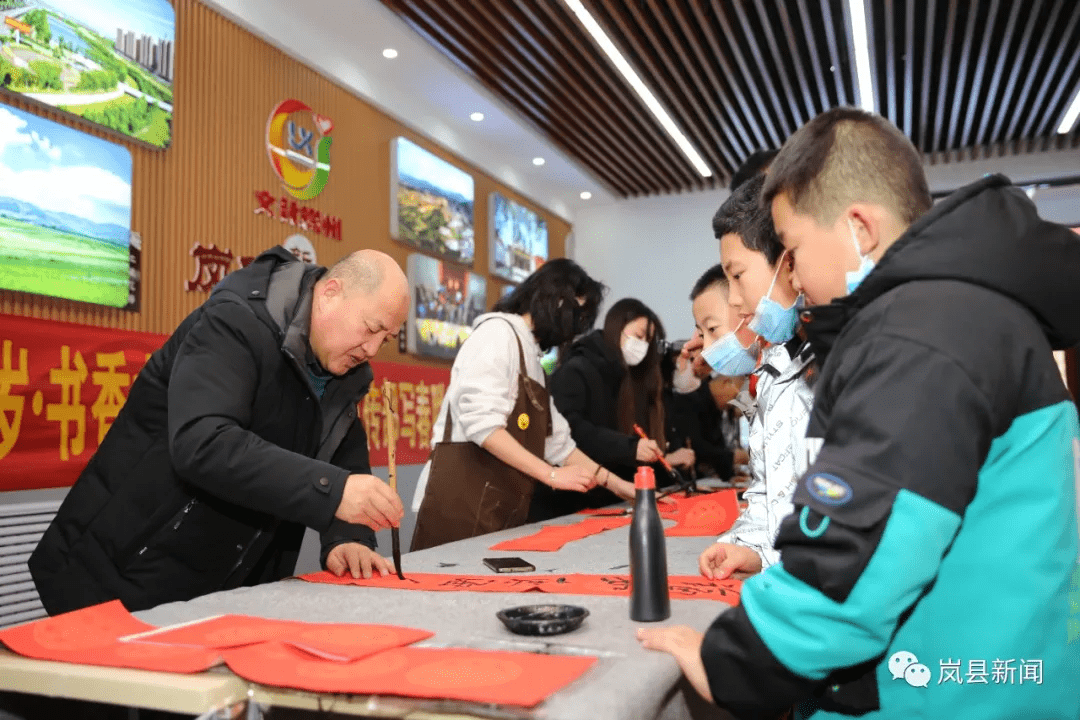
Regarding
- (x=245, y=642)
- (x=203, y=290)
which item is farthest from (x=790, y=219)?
(x=203, y=290)

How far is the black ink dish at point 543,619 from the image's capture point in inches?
45.0

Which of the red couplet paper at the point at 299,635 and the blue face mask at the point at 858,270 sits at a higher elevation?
the blue face mask at the point at 858,270

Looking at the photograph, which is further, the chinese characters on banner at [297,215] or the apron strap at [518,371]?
the chinese characters on banner at [297,215]

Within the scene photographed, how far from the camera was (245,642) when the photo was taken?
3.66ft

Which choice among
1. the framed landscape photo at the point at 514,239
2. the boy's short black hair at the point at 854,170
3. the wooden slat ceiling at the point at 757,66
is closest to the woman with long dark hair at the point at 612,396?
the boy's short black hair at the point at 854,170

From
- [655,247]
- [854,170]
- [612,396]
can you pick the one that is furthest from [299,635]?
[655,247]

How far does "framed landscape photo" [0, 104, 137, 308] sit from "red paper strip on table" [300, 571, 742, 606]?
2.24m

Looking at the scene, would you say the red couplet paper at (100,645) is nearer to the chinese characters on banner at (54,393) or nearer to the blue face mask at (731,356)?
the blue face mask at (731,356)

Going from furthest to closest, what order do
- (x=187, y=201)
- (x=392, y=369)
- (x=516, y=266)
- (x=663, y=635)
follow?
1. (x=516, y=266)
2. (x=392, y=369)
3. (x=187, y=201)
4. (x=663, y=635)

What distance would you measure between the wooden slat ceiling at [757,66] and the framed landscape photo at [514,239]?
2.60 ft

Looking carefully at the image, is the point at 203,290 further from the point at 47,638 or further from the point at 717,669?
the point at 717,669

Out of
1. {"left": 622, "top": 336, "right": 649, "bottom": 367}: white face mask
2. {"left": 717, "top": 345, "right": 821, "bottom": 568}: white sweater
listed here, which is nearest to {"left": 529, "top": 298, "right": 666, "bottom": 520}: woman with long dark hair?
{"left": 622, "top": 336, "right": 649, "bottom": 367}: white face mask

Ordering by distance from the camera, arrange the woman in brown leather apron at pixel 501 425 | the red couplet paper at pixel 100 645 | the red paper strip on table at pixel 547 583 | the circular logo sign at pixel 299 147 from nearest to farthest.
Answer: the red couplet paper at pixel 100 645 < the red paper strip on table at pixel 547 583 < the woman in brown leather apron at pixel 501 425 < the circular logo sign at pixel 299 147

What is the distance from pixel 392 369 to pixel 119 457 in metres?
3.77
